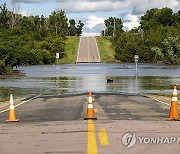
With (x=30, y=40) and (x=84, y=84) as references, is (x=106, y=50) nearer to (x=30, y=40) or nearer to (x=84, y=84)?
(x=30, y=40)

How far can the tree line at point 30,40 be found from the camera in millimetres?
90875

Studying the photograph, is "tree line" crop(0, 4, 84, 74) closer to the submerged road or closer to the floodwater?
the floodwater

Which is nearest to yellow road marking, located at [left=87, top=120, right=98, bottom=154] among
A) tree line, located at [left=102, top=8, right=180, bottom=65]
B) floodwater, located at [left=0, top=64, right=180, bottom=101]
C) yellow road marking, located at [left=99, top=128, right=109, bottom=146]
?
yellow road marking, located at [left=99, top=128, right=109, bottom=146]

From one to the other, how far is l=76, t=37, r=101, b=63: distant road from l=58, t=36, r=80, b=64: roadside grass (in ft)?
4.57

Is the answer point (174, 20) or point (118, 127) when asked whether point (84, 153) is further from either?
point (174, 20)

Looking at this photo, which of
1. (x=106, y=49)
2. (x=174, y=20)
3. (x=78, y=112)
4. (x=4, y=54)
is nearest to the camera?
(x=78, y=112)

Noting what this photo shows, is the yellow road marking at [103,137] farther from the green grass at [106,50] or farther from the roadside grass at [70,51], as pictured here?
the green grass at [106,50]

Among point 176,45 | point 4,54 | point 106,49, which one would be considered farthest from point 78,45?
point 4,54

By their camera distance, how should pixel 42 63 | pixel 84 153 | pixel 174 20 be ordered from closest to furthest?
1. pixel 84 153
2. pixel 42 63
3. pixel 174 20

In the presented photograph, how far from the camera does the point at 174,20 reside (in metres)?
184

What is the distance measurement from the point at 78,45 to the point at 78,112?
142 m
